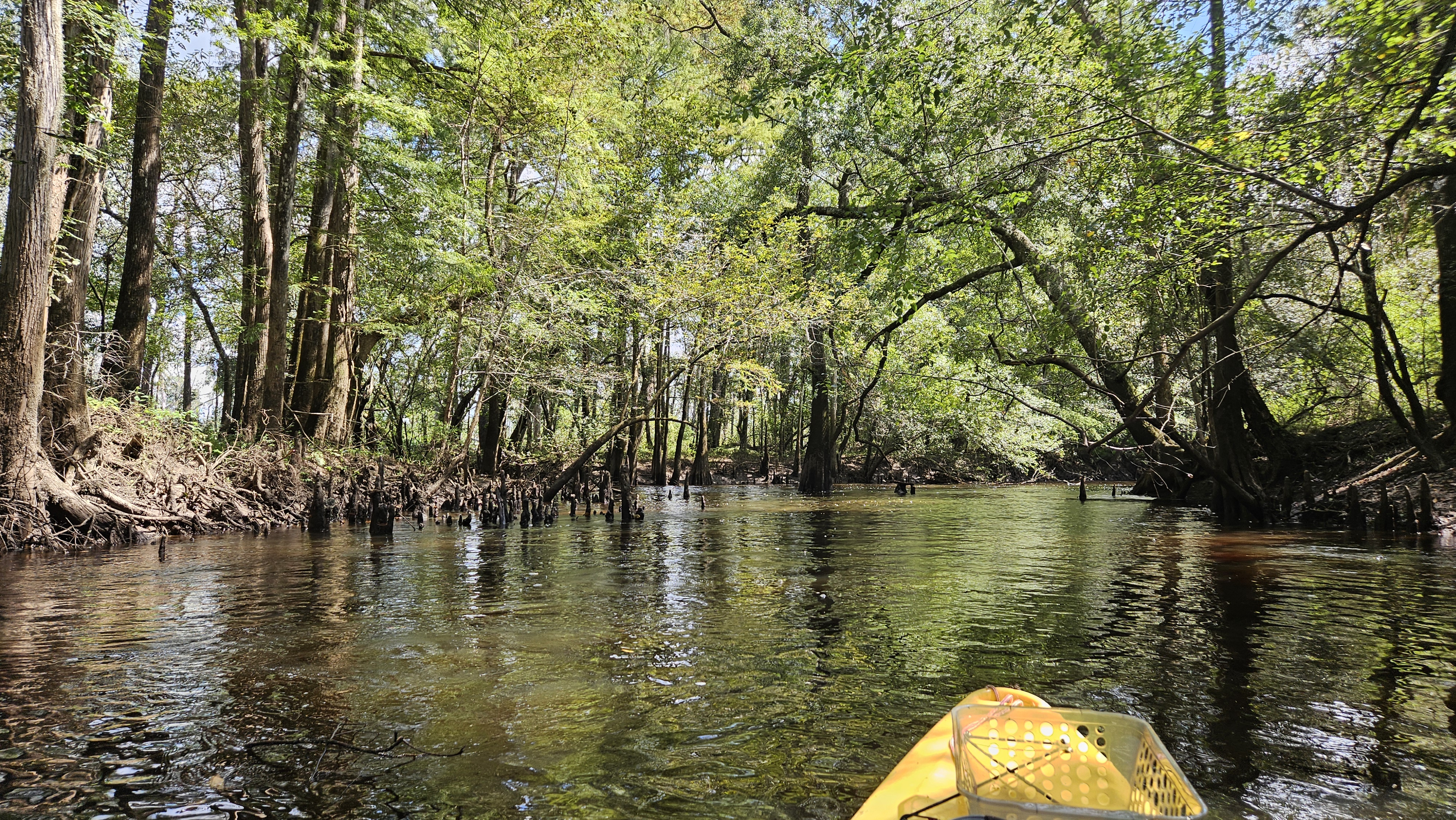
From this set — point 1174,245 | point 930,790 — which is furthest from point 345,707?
point 1174,245

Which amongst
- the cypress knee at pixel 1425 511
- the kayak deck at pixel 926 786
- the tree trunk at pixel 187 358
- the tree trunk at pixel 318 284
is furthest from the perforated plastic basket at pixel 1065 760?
the tree trunk at pixel 187 358

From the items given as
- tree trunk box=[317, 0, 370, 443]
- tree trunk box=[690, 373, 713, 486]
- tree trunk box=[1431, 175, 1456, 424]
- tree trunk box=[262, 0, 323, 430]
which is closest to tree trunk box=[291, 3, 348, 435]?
tree trunk box=[317, 0, 370, 443]

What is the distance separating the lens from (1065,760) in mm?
2418

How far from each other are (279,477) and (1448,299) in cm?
1790

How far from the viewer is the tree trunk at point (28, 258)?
8625 millimetres

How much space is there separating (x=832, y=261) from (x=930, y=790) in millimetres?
16383

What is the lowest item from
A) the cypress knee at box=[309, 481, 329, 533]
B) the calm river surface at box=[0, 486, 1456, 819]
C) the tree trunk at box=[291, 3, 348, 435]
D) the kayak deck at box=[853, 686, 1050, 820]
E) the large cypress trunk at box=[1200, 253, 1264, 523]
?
the calm river surface at box=[0, 486, 1456, 819]

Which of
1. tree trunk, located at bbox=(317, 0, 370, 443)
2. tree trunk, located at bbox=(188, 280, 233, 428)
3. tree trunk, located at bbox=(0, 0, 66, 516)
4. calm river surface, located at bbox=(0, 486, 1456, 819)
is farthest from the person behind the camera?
tree trunk, located at bbox=(188, 280, 233, 428)

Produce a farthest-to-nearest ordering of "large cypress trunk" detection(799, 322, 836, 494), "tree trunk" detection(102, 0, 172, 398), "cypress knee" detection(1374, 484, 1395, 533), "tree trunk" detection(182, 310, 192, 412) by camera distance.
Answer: "tree trunk" detection(182, 310, 192, 412), "large cypress trunk" detection(799, 322, 836, 494), "tree trunk" detection(102, 0, 172, 398), "cypress knee" detection(1374, 484, 1395, 533)

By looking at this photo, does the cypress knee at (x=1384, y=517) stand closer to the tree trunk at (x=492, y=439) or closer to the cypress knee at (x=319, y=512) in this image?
the cypress knee at (x=319, y=512)

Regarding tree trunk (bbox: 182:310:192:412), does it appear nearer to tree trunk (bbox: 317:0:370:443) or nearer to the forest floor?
tree trunk (bbox: 317:0:370:443)

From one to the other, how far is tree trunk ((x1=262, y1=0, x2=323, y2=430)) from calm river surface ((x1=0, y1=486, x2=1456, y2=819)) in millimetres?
5575

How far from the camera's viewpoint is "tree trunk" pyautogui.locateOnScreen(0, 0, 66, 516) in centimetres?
862

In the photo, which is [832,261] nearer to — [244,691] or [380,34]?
[380,34]
